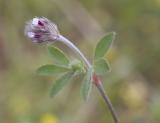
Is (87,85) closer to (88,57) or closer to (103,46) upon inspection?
(103,46)

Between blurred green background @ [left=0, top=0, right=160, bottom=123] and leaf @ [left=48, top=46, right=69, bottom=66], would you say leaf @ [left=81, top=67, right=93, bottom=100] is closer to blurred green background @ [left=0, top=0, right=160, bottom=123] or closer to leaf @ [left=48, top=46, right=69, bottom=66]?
leaf @ [left=48, top=46, right=69, bottom=66]

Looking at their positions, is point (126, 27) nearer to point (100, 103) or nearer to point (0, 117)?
point (100, 103)

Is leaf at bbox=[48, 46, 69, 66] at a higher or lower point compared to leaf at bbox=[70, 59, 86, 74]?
higher

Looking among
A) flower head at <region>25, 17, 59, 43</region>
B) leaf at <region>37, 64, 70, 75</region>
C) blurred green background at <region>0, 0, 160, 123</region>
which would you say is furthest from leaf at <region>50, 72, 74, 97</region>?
blurred green background at <region>0, 0, 160, 123</region>

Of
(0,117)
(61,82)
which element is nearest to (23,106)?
(0,117)

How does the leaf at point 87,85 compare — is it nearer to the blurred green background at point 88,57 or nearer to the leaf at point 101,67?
the leaf at point 101,67

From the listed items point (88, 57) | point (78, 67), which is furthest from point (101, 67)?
point (88, 57)
